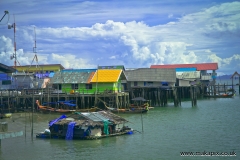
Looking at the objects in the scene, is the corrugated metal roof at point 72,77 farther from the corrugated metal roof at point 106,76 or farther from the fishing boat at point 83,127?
the fishing boat at point 83,127

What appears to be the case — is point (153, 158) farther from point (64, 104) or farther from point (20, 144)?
point (64, 104)

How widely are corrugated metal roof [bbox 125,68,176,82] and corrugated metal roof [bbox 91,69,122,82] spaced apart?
808cm

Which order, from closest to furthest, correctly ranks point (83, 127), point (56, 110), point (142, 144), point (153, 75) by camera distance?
point (142, 144), point (83, 127), point (56, 110), point (153, 75)

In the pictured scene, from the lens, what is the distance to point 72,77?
130 feet

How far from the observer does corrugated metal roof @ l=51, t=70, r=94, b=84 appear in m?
39.2

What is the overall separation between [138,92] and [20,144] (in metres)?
25.1

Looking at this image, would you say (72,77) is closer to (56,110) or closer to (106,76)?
(106,76)

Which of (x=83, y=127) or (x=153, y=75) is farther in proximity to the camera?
(x=153, y=75)

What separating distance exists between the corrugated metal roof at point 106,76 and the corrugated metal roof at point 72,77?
1.03m

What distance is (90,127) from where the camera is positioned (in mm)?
21938

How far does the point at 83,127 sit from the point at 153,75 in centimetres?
2571

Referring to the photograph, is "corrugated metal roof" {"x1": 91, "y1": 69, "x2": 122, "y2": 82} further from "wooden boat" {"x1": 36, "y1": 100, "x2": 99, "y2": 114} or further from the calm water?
the calm water

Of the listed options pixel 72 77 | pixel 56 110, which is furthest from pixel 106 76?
pixel 56 110

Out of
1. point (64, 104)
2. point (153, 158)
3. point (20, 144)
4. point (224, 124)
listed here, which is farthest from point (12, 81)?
point (153, 158)
